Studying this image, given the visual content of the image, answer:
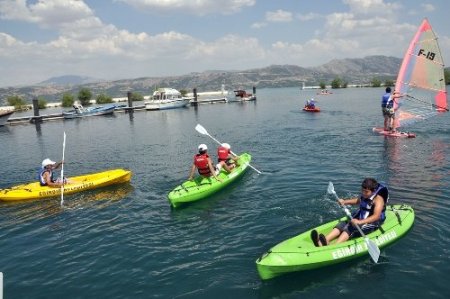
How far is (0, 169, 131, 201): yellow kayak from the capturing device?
1803 cm

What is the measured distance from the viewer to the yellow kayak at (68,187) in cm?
1803

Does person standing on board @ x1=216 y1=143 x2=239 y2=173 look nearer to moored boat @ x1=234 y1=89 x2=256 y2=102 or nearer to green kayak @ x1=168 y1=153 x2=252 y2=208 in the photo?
green kayak @ x1=168 y1=153 x2=252 y2=208

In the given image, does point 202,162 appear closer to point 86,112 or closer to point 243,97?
point 86,112

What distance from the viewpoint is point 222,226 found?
13.8 metres

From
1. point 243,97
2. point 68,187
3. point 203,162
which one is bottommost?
point 68,187

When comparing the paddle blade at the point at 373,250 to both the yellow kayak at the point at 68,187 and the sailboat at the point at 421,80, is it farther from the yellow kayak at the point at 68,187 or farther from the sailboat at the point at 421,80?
the sailboat at the point at 421,80

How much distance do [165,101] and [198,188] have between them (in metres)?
50.0

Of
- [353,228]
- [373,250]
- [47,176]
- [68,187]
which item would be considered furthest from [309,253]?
[47,176]

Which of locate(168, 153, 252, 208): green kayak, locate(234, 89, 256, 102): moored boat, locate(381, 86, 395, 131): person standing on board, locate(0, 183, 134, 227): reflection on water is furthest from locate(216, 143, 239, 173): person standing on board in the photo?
locate(234, 89, 256, 102): moored boat

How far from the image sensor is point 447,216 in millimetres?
13508

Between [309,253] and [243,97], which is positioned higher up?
[243,97]

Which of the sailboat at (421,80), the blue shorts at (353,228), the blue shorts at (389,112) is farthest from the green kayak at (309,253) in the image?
the blue shorts at (389,112)

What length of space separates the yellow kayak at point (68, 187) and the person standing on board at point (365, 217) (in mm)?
11775

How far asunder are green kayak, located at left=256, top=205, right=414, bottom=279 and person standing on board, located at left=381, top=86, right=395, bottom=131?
17.4m
